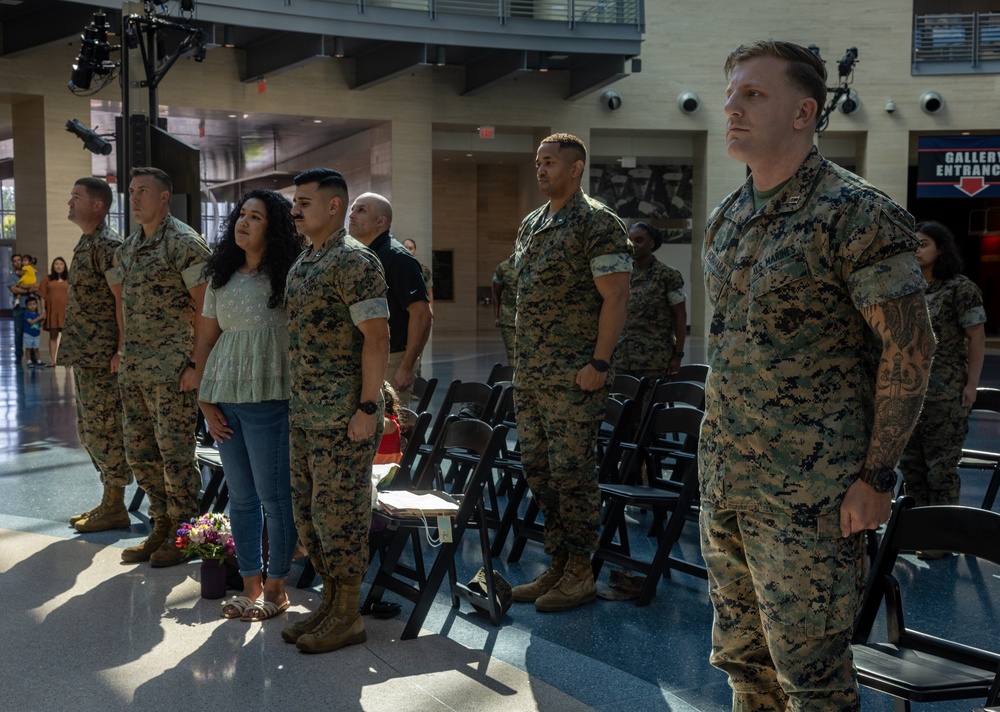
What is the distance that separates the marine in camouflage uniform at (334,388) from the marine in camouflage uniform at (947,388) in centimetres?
316

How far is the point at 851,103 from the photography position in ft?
68.6

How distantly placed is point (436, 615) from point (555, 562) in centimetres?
61

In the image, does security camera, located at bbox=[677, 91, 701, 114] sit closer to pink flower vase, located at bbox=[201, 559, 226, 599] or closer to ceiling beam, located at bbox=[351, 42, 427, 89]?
ceiling beam, located at bbox=[351, 42, 427, 89]

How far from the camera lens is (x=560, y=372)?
14.3 ft

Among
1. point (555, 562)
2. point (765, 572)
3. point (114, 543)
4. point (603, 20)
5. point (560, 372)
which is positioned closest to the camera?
point (765, 572)

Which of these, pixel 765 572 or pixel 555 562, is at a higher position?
pixel 765 572

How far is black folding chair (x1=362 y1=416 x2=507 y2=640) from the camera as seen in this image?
409 centimetres

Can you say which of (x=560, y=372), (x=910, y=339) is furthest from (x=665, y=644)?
(x=910, y=339)

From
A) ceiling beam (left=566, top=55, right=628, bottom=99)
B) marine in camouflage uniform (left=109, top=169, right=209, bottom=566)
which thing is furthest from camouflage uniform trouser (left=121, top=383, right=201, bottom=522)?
ceiling beam (left=566, top=55, right=628, bottom=99)

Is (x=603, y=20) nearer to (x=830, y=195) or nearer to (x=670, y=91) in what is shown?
(x=670, y=91)

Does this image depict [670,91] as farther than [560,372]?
Yes

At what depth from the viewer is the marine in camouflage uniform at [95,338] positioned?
564 cm

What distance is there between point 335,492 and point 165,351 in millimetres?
1715

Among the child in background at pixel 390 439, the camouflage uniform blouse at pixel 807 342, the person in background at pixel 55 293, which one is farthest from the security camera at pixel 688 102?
the camouflage uniform blouse at pixel 807 342
